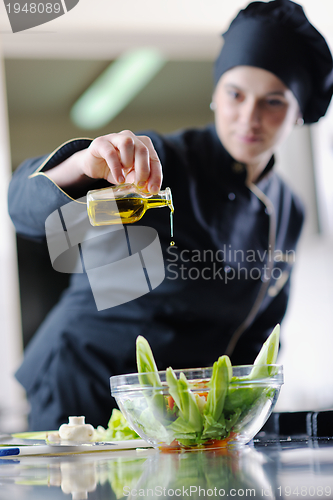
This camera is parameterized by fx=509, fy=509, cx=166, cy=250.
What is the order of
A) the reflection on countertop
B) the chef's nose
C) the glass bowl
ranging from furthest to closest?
the chef's nose, the glass bowl, the reflection on countertop

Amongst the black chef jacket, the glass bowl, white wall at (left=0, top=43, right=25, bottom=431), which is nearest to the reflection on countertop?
the glass bowl

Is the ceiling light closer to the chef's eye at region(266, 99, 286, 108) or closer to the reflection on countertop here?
the chef's eye at region(266, 99, 286, 108)

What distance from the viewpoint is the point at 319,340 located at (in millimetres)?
2785

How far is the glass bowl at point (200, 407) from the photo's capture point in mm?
524

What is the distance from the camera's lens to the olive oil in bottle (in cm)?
75

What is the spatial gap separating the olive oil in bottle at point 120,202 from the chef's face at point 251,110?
34.6 inches

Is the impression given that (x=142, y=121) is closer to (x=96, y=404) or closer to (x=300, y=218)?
(x=300, y=218)

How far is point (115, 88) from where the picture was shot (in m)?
2.80

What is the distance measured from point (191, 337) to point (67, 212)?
2.41 ft

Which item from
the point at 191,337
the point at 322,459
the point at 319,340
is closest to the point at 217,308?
the point at 191,337

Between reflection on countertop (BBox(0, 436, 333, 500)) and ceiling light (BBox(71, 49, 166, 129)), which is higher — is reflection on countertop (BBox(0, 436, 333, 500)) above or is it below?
below

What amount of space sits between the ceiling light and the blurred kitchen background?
0.09 ft

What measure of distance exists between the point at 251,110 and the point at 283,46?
198mm

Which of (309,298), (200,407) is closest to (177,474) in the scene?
(200,407)
